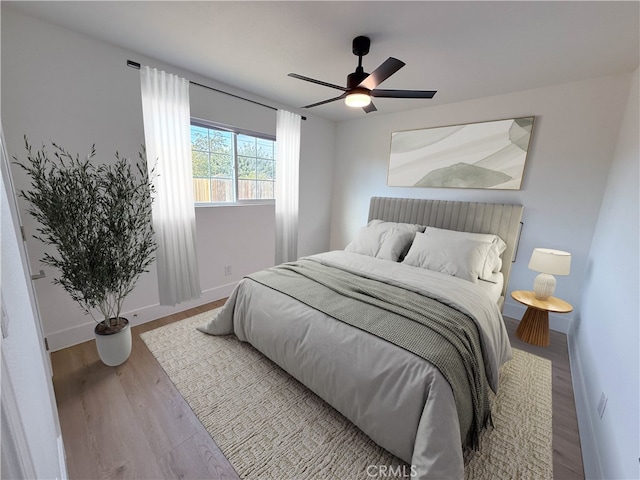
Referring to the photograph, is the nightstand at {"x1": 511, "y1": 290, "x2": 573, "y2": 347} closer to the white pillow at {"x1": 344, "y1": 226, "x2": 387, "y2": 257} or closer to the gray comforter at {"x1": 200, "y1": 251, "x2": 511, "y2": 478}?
the gray comforter at {"x1": 200, "y1": 251, "x2": 511, "y2": 478}

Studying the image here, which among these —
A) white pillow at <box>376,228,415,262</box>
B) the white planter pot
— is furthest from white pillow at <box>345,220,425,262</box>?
the white planter pot

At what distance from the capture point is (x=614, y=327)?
1.48 m

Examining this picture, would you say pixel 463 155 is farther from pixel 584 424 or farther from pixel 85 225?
pixel 85 225

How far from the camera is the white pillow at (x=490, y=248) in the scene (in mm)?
2480

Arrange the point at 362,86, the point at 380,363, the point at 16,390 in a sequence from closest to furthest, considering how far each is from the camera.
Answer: the point at 16,390, the point at 380,363, the point at 362,86

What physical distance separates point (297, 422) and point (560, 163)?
3.26 meters

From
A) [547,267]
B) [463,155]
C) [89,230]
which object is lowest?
[547,267]

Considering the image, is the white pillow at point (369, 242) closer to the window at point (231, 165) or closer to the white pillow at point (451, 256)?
the white pillow at point (451, 256)

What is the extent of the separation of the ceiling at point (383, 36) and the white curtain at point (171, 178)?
1.00ft

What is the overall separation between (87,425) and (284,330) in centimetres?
122

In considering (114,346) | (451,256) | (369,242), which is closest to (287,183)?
(369,242)

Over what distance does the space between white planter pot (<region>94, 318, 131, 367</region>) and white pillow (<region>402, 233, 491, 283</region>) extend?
99.2 inches

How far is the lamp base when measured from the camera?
7.78 feet

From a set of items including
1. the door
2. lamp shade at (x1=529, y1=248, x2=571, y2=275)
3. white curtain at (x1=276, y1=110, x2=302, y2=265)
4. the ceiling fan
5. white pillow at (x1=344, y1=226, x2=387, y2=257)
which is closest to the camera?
the door
